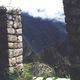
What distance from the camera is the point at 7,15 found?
31.3 ft

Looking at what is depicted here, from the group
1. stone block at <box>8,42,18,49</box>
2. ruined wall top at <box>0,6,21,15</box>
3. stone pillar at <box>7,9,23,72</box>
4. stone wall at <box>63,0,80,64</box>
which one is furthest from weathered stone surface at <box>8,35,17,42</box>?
stone wall at <box>63,0,80,64</box>

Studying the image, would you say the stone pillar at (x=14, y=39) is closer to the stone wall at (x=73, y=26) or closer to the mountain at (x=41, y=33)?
the mountain at (x=41, y=33)

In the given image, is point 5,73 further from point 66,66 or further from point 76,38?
point 76,38

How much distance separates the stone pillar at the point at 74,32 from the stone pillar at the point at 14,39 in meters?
3.40

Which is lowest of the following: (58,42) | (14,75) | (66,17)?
(14,75)

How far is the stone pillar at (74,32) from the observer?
20.5ft

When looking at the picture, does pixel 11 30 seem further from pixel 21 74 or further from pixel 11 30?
pixel 21 74

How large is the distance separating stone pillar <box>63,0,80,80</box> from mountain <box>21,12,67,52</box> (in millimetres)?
5110

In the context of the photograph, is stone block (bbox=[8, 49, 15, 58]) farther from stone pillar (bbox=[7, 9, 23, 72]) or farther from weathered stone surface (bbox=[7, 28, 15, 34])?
weathered stone surface (bbox=[7, 28, 15, 34])

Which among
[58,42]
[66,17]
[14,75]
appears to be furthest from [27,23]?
[66,17]

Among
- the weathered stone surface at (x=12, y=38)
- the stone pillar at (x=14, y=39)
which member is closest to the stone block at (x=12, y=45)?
the stone pillar at (x=14, y=39)

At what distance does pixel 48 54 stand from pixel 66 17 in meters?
4.44

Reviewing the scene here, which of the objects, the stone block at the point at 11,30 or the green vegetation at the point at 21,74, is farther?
the stone block at the point at 11,30

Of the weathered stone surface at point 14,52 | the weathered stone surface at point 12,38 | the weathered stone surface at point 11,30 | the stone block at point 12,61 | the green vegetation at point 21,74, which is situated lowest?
the green vegetation at point 21,74
